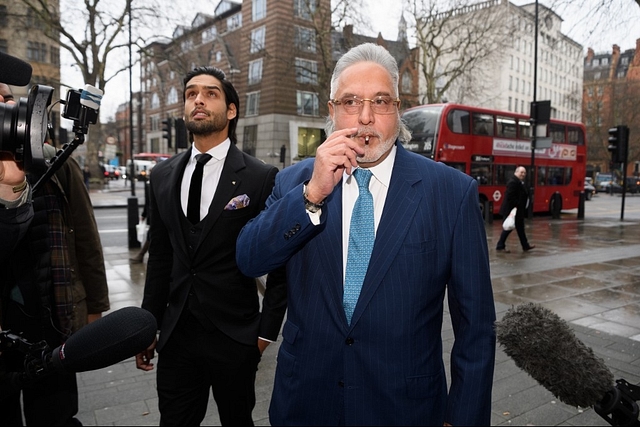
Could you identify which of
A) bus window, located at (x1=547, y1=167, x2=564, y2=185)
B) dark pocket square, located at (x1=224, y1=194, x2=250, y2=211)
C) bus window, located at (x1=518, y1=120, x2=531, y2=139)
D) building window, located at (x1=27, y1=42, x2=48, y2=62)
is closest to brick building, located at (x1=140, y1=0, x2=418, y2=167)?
building window, located at (x1=27, y1=42, x2=48, y2=62)

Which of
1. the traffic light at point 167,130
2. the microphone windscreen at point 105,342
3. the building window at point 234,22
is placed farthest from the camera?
the building window at point 234,22

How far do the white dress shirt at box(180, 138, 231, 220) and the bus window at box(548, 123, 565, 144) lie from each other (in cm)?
2099

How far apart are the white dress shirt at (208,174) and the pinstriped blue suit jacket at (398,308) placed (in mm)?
844

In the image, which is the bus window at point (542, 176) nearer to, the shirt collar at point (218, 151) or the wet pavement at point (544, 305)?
the wet pavement at point (544, 305)

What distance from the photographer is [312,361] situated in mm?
1730

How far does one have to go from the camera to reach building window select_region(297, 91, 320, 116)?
33.8 metres

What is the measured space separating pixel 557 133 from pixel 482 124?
19.5 feet

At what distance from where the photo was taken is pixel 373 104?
5.62 ft

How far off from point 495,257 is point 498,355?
614cm

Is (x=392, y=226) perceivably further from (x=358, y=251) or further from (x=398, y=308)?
(x=398, y=308)

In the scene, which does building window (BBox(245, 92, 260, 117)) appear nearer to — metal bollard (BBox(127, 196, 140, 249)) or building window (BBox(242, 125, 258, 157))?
building window (BBox(242, 125, 258, 157))

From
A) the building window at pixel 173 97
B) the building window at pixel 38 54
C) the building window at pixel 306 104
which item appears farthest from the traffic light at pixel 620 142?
the building window at pixel 173 97

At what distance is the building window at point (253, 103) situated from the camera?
1339 inches

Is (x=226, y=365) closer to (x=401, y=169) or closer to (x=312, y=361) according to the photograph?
(x=312, y=361)
